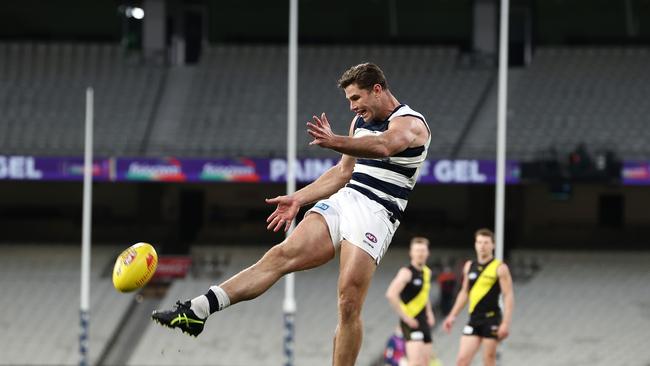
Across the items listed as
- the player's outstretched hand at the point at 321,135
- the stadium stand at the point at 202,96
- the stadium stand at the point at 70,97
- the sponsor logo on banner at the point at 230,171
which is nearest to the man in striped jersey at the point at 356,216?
the player's outstretched hand at the point at 321,135

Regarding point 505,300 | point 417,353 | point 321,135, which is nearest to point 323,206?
point 321,135

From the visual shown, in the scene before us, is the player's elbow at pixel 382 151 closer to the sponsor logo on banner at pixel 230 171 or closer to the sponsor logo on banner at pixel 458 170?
the sponsor logo on banner at pixel 458 170

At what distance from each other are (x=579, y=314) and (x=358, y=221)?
1526 centimetres

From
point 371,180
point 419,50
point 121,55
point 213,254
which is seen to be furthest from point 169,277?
point 371,180

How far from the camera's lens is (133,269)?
767cm

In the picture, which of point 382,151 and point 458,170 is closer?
point 382,151

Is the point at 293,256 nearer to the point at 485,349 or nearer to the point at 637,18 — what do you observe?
the point at 485,349

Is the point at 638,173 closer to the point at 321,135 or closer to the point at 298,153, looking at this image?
the point at 298,153

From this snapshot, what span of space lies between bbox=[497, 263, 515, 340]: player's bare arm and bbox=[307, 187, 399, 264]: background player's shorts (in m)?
5.58

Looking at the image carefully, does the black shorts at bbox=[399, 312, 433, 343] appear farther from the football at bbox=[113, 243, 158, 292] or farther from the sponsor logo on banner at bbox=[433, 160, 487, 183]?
the sponsor logo on banner at bbox=[433, 160, 487, 183]

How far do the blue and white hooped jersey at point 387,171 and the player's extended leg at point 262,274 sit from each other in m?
0.38

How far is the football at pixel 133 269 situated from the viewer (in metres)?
7.66

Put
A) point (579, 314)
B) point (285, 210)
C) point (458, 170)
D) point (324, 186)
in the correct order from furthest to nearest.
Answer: point (458, 170) < point (579, 314) < point (324, 186) < point (285, 210)

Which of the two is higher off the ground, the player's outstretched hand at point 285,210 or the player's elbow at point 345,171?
the player's elbow at point 345,171
